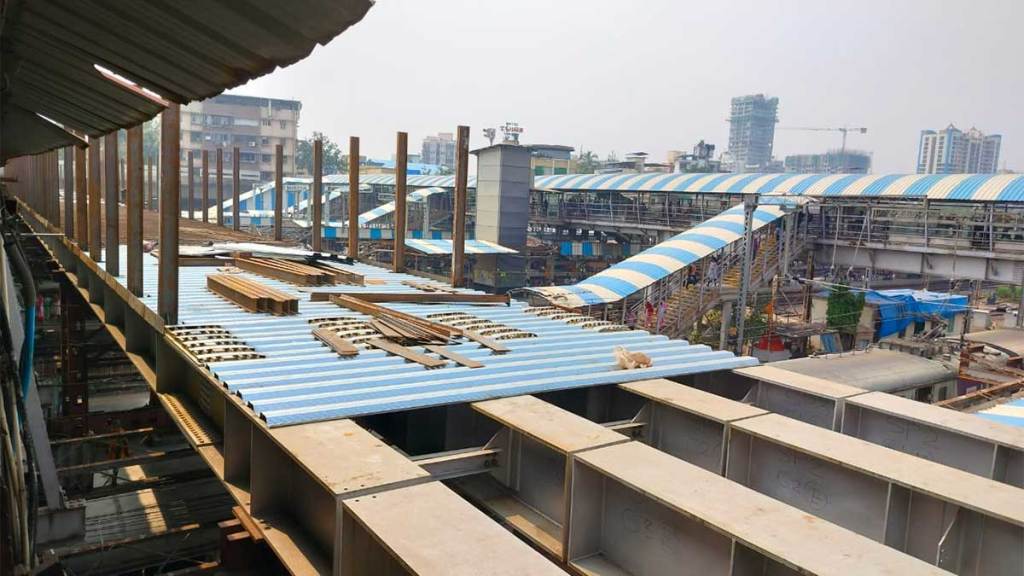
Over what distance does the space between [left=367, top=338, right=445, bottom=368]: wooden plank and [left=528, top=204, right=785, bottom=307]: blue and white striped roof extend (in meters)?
12.7

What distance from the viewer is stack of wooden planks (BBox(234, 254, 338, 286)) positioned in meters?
13.1

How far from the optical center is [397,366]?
7.59 metres

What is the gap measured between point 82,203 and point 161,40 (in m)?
14.7

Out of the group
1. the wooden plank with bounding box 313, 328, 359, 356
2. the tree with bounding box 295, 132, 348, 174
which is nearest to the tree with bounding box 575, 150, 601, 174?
the tree with bounding box 295, 132, 348, 174

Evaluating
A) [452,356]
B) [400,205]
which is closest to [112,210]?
[400,205]

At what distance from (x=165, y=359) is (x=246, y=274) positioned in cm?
510

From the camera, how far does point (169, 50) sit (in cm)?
359

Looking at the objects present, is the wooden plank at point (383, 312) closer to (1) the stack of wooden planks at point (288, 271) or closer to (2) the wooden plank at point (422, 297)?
(2) the wooden plank at point (422, 297)

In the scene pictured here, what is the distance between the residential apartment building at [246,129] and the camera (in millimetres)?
91375

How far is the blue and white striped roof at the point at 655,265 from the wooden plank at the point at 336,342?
1258 centimetres

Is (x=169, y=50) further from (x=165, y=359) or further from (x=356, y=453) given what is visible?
(x=165, y=359)

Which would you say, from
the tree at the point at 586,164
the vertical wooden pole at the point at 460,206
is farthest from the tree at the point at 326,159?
the vertical wooden pole at the point at 460,206

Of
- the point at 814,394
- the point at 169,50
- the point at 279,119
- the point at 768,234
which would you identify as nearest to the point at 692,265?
the point at 768,234

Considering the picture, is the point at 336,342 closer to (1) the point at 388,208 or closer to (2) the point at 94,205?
(2) the point at 94,205
